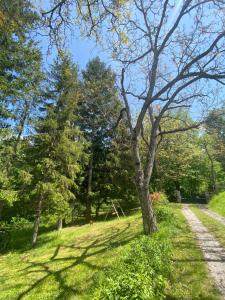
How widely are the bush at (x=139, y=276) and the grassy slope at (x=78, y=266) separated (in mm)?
701

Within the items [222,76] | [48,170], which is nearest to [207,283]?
[222,76]

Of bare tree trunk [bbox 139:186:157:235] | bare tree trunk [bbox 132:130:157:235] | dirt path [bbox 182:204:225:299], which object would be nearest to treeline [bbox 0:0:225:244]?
bare tree trunk [bbox 132:130:157:235]

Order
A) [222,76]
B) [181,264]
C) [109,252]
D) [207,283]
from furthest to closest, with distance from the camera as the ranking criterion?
[109,252], [222,76], [181,264], [207,283]

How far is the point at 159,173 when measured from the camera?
94.6 feet

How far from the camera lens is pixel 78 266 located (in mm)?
10578

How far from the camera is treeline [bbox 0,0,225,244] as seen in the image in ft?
45.7

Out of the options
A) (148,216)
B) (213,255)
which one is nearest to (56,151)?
(148,216)

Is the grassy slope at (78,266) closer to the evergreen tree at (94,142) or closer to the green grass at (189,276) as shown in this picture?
the green grass at (189,276)

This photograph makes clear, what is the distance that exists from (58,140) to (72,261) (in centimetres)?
848

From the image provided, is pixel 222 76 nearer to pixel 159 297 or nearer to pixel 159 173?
pixel 159 297

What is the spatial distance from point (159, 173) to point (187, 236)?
17.4 m

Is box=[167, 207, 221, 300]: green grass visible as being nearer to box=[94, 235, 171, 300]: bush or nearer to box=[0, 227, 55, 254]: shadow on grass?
box=[94, 235, 171, 300]: bush

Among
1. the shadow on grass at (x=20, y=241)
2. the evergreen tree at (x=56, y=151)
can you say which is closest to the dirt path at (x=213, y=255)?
the evergreen tree at (x=56, y=151)

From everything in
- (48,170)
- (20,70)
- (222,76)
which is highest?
(20,70)
